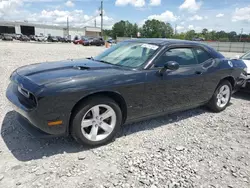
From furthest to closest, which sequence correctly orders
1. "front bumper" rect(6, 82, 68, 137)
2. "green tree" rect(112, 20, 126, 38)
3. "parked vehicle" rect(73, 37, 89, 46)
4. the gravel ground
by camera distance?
"green tree" rect(112, 20, 126, 38) < "parked vehicle" rect(73, 37, 89, 46) < "front bumper" rect(6, 82, 68, 137) < the gravel ground

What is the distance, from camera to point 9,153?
2779mm

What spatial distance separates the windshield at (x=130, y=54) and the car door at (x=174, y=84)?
0.21 metres

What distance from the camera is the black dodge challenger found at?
2.58 meters

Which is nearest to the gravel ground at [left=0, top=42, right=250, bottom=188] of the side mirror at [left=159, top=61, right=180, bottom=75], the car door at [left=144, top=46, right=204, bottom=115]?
the car door at [left=144, top=46, right=204, bottom=115]

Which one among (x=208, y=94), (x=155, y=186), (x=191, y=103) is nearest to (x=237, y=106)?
(x=208, y=94)

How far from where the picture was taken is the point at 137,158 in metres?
2.82

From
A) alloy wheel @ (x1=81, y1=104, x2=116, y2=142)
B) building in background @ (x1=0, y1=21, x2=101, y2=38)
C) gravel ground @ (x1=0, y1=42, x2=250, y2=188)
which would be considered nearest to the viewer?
gravel ground @ (x1=0, y1=42, x2=250, y2=188)

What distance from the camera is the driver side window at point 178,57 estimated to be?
3484 millimetres

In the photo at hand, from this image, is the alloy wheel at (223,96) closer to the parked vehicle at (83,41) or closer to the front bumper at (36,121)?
the front bumper at (36,121)

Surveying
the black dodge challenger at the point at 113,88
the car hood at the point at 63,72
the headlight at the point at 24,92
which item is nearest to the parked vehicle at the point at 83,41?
the black dodge challenger at the point at 113,88

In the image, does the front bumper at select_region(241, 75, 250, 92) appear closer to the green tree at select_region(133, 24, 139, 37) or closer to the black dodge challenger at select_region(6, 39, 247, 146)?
the black dodge challenger at select_region(6, 39, 247, 146)

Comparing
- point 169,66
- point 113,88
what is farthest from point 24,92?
point 169,66

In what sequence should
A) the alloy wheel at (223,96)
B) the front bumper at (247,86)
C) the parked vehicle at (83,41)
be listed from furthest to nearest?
the parked vehicle at (83,41)
the front bumper at (247,86)
the alloy wheel at (223,96)

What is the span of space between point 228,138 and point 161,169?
63.0 inches
